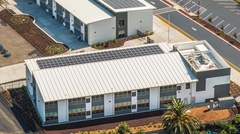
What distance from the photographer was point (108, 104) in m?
112

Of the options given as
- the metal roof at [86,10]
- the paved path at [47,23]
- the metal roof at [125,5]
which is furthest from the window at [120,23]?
the paved path at [47,23]

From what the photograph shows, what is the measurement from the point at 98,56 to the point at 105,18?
18596 mm

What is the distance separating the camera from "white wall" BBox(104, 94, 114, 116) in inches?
4385

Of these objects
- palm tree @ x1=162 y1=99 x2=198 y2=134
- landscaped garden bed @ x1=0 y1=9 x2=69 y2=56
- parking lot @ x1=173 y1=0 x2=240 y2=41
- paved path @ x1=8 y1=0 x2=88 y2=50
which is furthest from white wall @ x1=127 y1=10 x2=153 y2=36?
palm tree @ x1=162 y1=99 x2=198 y2=134

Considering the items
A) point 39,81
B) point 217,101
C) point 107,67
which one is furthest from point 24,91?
point 217,101

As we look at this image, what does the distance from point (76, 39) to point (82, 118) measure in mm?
32602

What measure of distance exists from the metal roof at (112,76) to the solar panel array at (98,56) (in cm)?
198

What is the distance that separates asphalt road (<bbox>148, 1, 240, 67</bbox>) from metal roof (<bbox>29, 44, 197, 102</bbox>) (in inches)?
766

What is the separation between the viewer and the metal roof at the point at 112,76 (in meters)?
110

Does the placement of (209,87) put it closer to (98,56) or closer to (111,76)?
(111,76)

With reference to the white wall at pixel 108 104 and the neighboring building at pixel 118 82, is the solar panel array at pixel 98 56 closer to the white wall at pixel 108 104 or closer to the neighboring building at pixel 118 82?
the neighboring building at pixel 118 82

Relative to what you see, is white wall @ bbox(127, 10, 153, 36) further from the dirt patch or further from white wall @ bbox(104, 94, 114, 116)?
white wall @ bbox(104, 94, 114, 116)

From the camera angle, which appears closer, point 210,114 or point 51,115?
point 51,115

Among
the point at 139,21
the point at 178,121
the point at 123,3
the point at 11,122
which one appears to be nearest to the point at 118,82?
the point at 178,121
